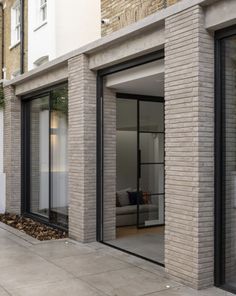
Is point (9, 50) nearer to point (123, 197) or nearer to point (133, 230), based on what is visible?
point (123, 197)

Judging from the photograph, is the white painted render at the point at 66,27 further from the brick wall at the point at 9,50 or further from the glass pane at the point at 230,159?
the glass pane at the point at 230,159

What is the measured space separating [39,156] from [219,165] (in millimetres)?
6848

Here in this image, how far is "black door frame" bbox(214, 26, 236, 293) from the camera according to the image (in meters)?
5.93

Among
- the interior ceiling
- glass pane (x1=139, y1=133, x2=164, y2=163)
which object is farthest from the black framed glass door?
the interior ceiling

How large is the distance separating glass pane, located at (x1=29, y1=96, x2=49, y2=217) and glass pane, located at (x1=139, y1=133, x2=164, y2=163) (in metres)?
2.61

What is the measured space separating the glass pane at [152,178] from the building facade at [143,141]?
0.09 ft

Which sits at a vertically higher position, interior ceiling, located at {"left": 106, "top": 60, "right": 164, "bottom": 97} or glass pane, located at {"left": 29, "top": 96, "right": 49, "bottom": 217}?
interior ceiling, located at {"left": 106, "top": 60, "right": 164, "bottom": 97}

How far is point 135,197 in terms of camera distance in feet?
34.6

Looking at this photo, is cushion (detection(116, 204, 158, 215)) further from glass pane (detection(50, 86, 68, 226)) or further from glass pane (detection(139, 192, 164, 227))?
glass pane (detection(50, 86, 68, 226))

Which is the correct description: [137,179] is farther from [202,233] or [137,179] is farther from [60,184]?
[202,233]

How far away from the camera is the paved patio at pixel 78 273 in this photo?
5.81 meters

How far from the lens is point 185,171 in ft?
19.9

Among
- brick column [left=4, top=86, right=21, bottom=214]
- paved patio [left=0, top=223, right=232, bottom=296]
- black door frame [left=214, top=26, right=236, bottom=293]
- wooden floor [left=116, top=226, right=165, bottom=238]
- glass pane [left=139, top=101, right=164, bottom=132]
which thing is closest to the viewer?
paved patio [left=0, top=223, right=232, bottom=296]

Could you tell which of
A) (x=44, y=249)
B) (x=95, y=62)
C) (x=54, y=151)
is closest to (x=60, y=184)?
(x=54, y=151)
